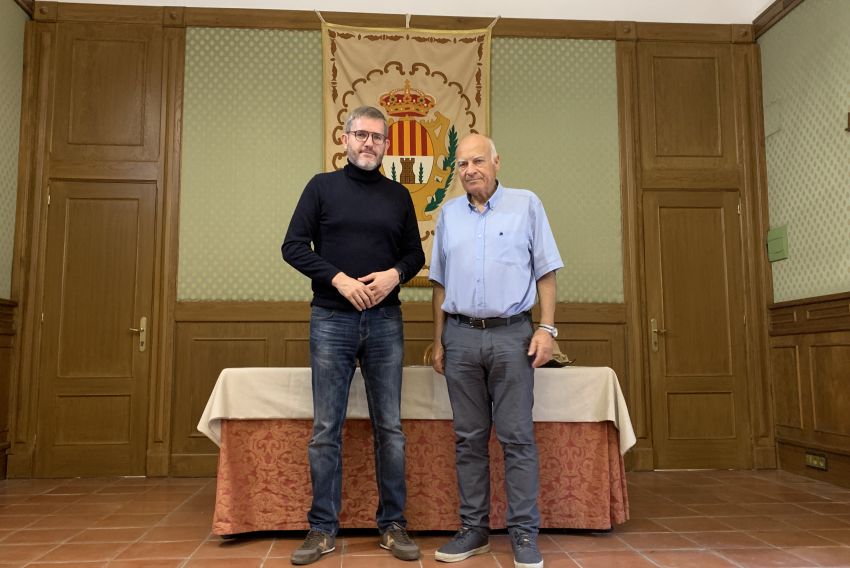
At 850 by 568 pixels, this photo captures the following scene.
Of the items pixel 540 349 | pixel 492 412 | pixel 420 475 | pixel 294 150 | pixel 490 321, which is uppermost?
pixel 294 150

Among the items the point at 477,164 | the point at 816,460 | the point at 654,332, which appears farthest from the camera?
the point at 654,332

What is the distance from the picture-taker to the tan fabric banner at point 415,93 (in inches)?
179

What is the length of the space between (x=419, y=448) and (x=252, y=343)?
2.03 metres

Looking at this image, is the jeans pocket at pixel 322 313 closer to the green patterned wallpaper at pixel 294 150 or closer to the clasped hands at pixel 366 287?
the clasped hands at pixel 366 287

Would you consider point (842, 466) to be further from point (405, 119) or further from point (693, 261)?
point (405, 119)

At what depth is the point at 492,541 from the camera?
2.61m

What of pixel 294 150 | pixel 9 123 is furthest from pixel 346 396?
pixel 9 123

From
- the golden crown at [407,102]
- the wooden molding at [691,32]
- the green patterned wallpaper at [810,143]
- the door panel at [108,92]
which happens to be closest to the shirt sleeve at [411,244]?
the golden crown at [407,102]

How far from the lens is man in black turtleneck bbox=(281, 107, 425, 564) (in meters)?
2.38

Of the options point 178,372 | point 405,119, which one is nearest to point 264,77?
point 405,119

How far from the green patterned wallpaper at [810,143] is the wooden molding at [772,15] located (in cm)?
4

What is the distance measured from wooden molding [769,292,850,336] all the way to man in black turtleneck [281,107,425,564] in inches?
110

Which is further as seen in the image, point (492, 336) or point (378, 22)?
point (378, 22)

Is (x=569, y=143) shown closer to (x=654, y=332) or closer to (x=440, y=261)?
(x=654, y=332)
